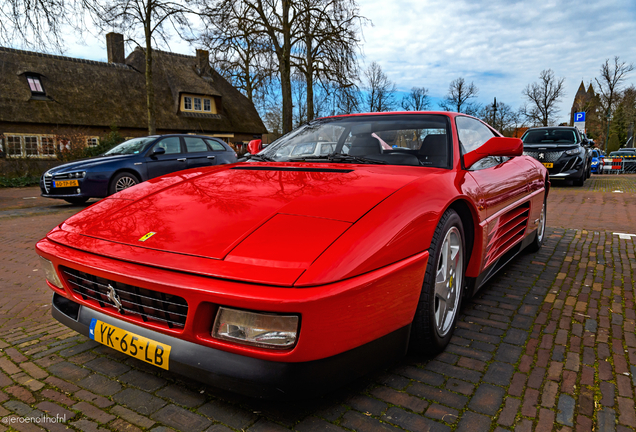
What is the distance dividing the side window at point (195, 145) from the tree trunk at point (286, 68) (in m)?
7.33

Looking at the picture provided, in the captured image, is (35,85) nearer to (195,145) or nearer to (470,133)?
(195,145)

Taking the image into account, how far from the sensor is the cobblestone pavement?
173 centimetres

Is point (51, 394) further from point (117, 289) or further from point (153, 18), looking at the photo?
point (153, 18)

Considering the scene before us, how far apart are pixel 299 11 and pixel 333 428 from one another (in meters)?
17.6

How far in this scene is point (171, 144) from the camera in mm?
9414

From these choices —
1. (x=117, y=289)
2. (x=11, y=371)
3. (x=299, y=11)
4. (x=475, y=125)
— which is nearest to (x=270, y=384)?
(x=117, y=289)

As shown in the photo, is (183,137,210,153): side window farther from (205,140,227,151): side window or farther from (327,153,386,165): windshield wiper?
(327,153,386,165): windshield wiper

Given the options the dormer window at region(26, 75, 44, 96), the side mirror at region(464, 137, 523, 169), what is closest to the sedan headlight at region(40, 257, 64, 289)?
the side mirror at region(464, 137, 523, 169)

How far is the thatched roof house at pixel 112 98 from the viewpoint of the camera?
24469 mm

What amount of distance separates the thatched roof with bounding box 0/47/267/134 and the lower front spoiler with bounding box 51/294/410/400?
2258 cm

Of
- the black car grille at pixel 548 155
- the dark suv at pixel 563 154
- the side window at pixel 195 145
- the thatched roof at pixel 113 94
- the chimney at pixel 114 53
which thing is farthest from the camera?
the chimney at pixel 114 53

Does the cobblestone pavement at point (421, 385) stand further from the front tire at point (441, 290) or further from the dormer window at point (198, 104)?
the dormer window at point (198, 104)

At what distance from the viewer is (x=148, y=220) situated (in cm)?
206

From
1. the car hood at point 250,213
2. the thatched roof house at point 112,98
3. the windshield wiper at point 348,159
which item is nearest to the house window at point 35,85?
the thatched roof house at point 112,98
